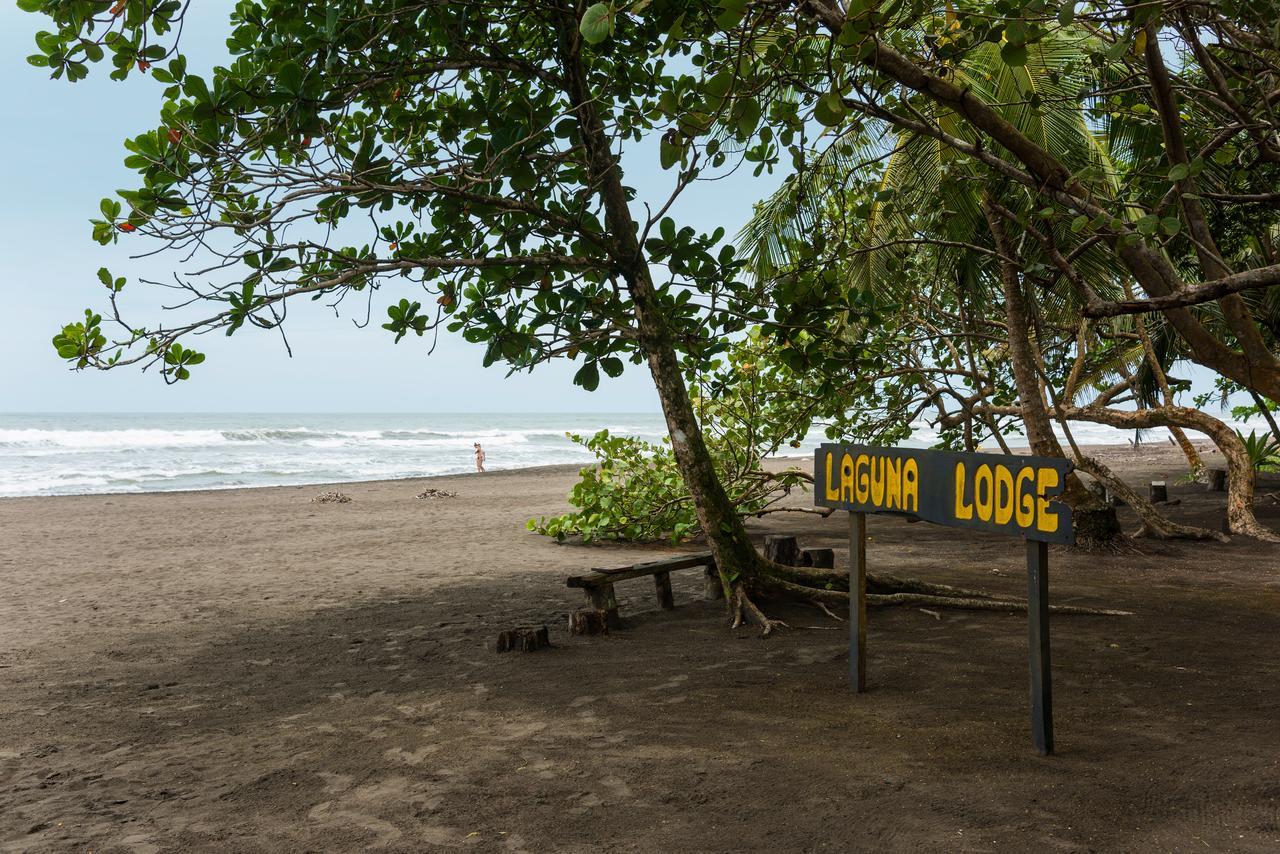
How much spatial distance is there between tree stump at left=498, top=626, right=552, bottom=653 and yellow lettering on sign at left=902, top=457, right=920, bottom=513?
2.85 meters

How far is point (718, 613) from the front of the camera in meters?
7.68

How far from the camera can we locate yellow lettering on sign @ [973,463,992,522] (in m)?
4.26

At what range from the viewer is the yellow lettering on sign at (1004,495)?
4145 mm

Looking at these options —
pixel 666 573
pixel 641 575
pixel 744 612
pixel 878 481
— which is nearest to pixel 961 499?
pixel 878 481

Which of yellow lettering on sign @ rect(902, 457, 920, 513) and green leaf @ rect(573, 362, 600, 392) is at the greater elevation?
green leaf @ rect(573, 362, 600, 392)

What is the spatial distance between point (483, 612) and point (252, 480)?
23391 mm

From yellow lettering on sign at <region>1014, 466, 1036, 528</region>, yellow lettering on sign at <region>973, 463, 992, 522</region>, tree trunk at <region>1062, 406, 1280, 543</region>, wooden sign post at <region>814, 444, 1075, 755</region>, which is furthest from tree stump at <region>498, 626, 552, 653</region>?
tree trunk at <region>1062, 406, 1280, 543</region>

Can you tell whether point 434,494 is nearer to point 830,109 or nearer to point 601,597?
point 601,597

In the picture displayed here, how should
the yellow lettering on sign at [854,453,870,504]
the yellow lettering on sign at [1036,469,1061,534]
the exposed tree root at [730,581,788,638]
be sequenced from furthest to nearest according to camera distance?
the exposed tree root at [730,581,788,638] → the yellow lettering on sign at [854,453,870,504] → the yellow lettering on sign at [1036,469,1061,534]

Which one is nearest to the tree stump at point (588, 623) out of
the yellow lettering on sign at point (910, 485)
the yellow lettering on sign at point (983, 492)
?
the yellow lettering on sign at point (910, 485)

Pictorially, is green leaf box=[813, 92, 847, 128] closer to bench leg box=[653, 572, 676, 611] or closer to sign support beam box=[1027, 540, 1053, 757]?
sign support beam box=[1027, 540, 1053, 757]

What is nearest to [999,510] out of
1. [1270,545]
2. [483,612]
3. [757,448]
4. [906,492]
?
[906,492]

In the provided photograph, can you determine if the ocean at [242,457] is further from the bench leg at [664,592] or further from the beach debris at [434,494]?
the bench leg at [664,592]

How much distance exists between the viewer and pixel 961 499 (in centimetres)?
443
